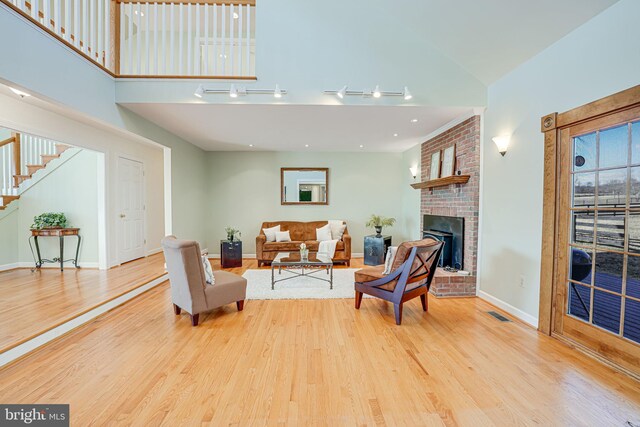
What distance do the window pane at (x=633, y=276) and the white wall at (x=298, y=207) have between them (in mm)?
4331

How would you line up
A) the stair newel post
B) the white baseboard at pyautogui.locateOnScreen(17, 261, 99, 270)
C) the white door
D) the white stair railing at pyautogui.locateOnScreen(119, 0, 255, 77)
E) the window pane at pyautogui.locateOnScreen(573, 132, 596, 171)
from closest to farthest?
1. the window pane at pyautogui.locateOnScreen(573, 132, 596, 171)
2. the white stair railing at pyautogui.locateOnScreen(119, 0, 255, 77)
3. the stair newel post
4. the white baseboard at pyautogui.locateOnScreen(17, 261, 99, 270)
5. the white door

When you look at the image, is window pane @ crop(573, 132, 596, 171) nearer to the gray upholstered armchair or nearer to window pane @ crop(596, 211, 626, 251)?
window pane @ crop(596, 211, 626, 251)

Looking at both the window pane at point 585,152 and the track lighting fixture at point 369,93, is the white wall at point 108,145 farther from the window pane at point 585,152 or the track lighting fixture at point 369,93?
the window pane at point 585,152

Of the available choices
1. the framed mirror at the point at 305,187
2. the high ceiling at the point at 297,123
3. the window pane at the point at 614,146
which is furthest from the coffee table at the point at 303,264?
the window pane at the point at 614,146

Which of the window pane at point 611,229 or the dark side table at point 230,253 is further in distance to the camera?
the dark side table at point 230,253

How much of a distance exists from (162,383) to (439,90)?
4282 mm

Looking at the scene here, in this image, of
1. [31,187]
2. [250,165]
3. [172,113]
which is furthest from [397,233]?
[31,187]

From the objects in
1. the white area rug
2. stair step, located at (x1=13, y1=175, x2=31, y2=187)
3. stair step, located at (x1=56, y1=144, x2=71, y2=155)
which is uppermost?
stair step, located at (x1=56, y1=144, x2=71, y2=155)

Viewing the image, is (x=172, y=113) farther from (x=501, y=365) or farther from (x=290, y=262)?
(x=501, y=365)

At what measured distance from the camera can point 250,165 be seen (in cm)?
650

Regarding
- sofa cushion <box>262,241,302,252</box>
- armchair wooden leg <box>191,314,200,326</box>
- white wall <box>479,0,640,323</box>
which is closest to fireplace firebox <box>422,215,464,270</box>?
white wall <box>479,0,640,323</box>

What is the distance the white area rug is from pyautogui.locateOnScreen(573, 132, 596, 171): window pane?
2824 mm

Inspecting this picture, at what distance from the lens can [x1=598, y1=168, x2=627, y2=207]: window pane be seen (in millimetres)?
2102

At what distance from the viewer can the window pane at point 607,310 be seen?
2.14m
